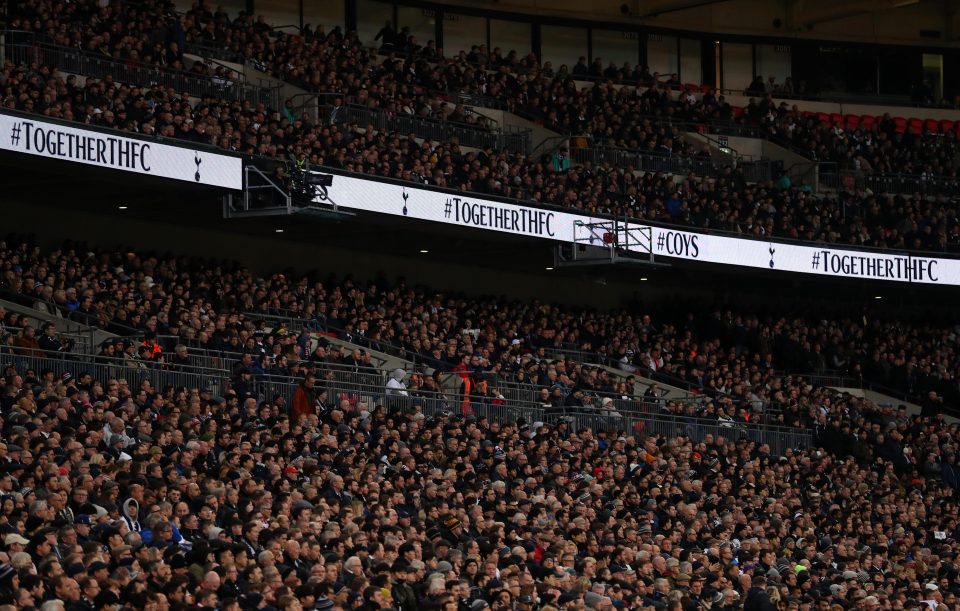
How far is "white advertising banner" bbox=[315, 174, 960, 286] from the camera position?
25.7 meters

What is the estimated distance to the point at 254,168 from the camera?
78.8 ft

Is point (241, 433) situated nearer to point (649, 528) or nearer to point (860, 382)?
point (649, 528)

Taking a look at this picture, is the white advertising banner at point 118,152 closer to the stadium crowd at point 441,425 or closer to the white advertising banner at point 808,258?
the stadium crowd at point 441,425

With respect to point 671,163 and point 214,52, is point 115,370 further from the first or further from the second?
point 671,163

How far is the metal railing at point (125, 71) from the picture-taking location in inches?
942

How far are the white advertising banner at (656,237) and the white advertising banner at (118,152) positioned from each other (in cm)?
161

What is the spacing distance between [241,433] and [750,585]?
6.26 meters

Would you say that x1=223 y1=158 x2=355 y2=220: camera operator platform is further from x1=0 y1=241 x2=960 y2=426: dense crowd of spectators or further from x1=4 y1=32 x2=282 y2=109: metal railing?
x1=4 y1=32 x2=282 y2=109: metal railing

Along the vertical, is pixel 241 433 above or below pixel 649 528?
above

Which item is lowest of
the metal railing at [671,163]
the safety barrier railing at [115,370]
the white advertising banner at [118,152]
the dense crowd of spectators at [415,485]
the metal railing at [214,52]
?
the dense crowd of spectators at [415,485]

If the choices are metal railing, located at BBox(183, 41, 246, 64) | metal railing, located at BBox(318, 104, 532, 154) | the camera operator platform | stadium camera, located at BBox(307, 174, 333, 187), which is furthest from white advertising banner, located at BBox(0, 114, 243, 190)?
metal railing, located at BBox(183, 41, 246, 64)

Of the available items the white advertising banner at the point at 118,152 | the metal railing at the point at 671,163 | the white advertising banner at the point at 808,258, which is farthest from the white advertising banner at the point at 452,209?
the metal railing at the point at 671,163

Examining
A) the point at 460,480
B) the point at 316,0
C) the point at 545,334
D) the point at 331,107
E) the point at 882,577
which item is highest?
the point at 316,0

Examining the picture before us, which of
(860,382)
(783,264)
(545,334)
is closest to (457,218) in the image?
(545,334)
